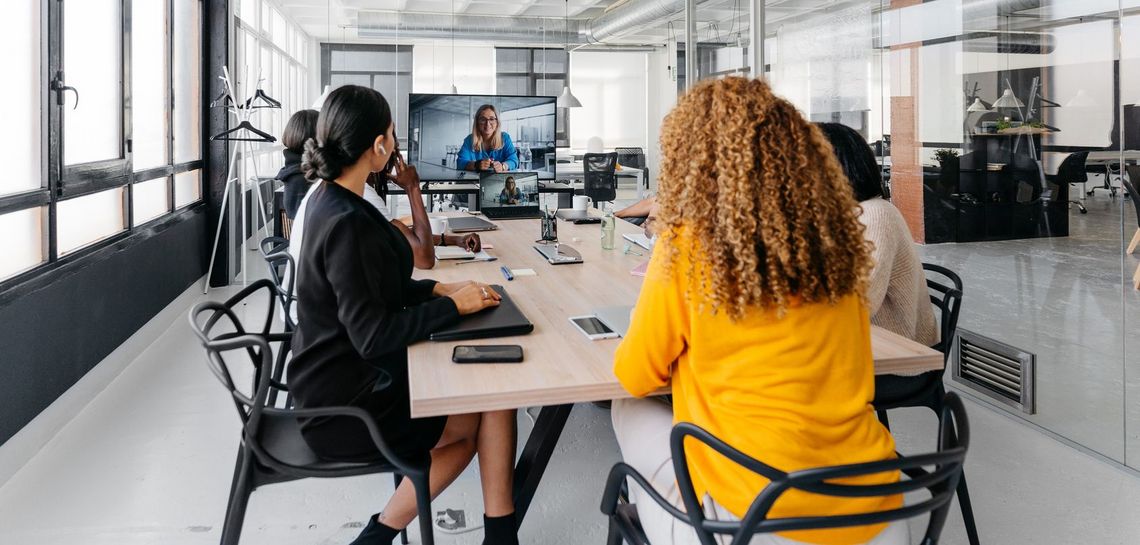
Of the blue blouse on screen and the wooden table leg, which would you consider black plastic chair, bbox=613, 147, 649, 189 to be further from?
the wooden table leg

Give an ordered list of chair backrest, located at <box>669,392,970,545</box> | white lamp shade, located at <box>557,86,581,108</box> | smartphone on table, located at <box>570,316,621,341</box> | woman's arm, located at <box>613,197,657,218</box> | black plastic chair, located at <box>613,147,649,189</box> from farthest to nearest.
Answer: black plastic chair, located at <box>613,147,649,189</box>, white lamp shade, located at <box>557,86,581,108</box>, woman's arm, located at <box>613,197,657,218</box>, smartphone on table, located at <box>570,316,621,341</box>, chair backrest, located at <box>669,392,970,545</box>

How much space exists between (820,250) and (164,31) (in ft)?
17.7

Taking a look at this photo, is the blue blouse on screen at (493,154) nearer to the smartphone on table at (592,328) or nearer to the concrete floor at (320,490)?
the concrete floor at (320,490)

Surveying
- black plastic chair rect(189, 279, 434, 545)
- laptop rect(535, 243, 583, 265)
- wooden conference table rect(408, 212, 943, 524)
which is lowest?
black plastic chair rect(189, 279, 434, 545)

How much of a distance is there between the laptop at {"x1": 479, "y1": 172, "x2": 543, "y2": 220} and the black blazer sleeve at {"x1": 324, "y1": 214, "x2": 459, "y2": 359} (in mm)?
2337

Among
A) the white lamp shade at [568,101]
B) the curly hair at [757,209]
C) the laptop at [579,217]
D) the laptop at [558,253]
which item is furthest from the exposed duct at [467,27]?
the curly hair at [757,209]

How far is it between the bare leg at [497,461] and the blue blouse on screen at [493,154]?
2588mm

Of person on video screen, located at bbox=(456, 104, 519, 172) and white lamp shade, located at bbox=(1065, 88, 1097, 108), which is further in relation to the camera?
person on video screen, located at bbox=(456, 104, 519, 172)

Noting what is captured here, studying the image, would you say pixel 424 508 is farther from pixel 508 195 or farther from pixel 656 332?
pixel 508 195

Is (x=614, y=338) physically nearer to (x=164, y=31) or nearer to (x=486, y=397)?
(x=486, y=397)

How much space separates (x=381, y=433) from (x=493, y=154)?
282 centimetres

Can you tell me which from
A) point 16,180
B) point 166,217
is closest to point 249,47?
point 166,217

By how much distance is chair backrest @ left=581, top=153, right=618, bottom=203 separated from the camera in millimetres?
7719

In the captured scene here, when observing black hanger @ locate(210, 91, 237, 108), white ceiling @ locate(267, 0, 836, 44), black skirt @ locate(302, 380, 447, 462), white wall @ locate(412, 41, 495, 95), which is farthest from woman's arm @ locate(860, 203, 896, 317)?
white wall @ locate(412, 41, 495, 95)
